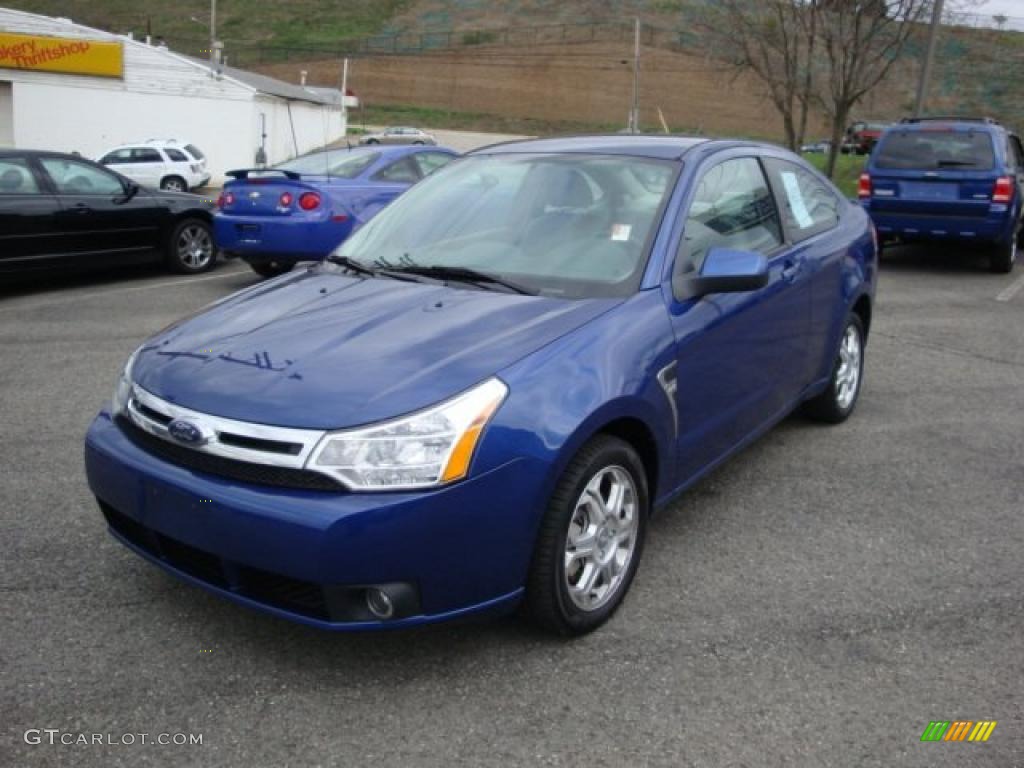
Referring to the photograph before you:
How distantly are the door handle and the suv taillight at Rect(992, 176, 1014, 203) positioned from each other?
742 cm

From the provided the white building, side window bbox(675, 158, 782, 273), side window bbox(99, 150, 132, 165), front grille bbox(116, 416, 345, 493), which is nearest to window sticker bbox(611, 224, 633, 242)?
side window bbox(675, 158, 782, 273)

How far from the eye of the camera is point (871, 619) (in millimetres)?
3258

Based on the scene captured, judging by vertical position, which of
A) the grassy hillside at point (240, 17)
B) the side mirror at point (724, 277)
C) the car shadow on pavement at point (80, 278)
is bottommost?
the car shadow on pavement at point (80, 278)

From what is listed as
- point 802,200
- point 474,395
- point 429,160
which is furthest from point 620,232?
point 429,160

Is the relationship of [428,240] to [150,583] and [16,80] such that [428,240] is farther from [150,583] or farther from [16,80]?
[16,80]

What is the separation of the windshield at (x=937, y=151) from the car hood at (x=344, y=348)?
29.9ft

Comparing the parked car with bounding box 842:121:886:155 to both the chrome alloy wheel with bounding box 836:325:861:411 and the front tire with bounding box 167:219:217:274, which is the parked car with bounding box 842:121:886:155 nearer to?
the front tire with bounding box 167:219:217:274

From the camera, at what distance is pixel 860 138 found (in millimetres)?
42094

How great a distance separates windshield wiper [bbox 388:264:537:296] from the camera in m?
3.41

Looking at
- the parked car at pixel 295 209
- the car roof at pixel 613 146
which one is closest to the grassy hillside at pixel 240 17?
the parked car at pixel 295 209

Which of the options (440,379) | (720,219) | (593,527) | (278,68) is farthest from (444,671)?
(278,68)

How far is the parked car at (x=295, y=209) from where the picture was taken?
871 cm

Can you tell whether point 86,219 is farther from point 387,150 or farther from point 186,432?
point 186,432
